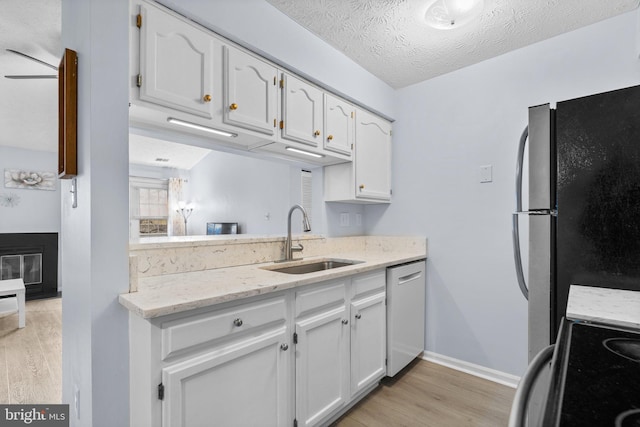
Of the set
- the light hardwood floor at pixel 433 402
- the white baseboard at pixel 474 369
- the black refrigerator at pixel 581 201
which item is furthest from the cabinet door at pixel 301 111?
the white baseboard at pixel 474 369

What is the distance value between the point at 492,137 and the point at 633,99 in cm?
133

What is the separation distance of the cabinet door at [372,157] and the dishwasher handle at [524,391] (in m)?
1.92

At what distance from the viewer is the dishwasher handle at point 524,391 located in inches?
17.9

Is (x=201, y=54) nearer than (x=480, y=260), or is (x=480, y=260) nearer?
(x=201, y=54)

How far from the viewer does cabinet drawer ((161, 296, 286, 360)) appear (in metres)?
1.08

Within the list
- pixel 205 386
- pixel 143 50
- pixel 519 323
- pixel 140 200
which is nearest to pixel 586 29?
pixel 519 323

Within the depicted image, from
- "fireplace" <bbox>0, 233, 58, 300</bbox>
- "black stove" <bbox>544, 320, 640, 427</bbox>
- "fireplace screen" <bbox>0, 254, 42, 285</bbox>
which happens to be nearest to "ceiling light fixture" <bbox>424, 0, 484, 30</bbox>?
"black stove" <bbox>544, 320, 640, 427</bbox>

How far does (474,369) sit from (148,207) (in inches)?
264

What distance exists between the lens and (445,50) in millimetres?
2238

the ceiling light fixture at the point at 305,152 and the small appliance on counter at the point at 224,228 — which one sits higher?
the ceiling light fixture at the point at 305,152

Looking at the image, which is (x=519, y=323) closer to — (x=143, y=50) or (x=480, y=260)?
(x=480, y=260)

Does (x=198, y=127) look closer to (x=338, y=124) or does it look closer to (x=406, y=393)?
(x=338, y=124)

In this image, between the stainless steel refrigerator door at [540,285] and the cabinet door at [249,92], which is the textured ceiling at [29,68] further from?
the stainless steel refrigerator door at [540,285]

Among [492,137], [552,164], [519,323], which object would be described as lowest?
[519,323]
